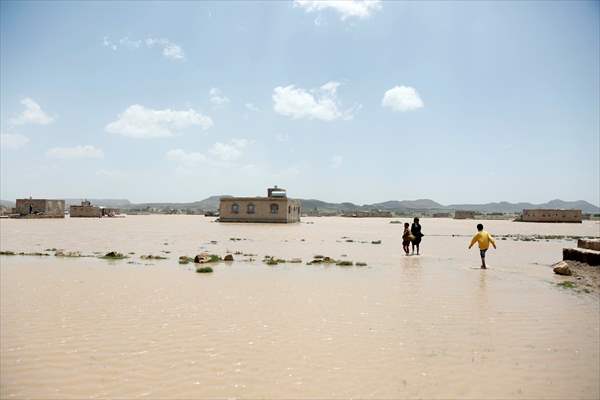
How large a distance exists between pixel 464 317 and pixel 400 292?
2.61 meters

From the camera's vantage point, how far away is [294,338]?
22.8ft

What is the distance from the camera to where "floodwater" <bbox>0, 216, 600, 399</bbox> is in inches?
202

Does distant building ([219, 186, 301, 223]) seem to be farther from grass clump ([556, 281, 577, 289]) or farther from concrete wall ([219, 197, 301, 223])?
grass clump ([556, 281, 577, 289])

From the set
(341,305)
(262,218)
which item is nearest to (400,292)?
(341,305)

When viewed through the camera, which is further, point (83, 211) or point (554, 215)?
point (83, 211)

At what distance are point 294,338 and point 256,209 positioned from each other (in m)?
48.6

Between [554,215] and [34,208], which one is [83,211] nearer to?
[34,208]

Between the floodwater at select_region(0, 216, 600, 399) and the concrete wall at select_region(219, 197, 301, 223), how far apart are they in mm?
41445

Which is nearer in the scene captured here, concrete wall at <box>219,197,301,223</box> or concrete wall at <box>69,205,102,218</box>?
concrete wall at <box>219,197,301,223</box>

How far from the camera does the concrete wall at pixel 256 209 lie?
54.6 m

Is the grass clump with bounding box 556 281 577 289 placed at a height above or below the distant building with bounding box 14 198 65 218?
below

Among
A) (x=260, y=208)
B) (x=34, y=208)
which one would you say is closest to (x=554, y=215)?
(x=260, y=208)

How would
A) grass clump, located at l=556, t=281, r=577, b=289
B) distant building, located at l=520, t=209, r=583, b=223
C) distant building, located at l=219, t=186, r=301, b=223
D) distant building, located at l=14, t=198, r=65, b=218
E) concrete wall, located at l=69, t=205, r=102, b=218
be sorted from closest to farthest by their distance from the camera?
grass clump, located at l=556, t=281, r=577, b=289
distant building, located at l=219, t=186, r=301, b=223
distant building, located at l=14, t=198, r=65, b=218
distant building, located at l=520, t=209, r=583, b=223
concrete wall, located at l=69, t=205, r=102, b=218

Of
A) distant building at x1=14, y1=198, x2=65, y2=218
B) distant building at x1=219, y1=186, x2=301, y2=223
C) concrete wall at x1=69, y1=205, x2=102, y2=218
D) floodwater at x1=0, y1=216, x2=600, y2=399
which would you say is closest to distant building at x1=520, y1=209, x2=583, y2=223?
distant building at x1=219, y1=186, x2=301, y2=223
